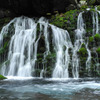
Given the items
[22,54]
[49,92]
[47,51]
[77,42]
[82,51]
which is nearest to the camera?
[49,92]

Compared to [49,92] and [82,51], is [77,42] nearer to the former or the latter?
[82,51]

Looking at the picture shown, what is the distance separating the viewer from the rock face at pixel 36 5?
2153cm

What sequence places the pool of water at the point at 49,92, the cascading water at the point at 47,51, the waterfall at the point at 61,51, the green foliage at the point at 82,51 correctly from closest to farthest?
the pool of water at the point at 49,92
the waterfall at the point at 61,51
the cascading water at the point at 47,51
the green foliage at the point at 82,51

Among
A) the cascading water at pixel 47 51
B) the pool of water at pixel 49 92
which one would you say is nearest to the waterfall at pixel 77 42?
the cascading water at pixel 47 51

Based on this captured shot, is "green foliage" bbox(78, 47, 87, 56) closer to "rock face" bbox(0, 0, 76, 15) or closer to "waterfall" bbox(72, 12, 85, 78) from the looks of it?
"waterfall" bbox(72, 12, 85, 78)

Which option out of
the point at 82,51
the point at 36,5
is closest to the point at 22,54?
the point at 82,51

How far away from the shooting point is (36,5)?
21.8 meters

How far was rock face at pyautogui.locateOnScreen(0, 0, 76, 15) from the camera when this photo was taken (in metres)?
21.5

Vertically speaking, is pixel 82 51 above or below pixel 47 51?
below

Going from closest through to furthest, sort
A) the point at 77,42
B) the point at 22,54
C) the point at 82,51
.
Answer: the point at 82,51
the point at 22,54
the point at 77,42

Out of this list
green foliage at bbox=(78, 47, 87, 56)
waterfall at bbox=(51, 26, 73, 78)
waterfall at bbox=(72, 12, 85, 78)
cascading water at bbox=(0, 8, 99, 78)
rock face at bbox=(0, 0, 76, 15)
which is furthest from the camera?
rock face at bbox=(0, 0, 76, 15)

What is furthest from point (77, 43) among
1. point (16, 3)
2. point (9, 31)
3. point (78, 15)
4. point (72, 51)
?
point (16, 3)

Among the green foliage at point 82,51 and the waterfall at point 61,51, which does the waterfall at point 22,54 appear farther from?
the green foliage at point 82,51

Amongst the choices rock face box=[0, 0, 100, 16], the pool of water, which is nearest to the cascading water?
the pool of water
